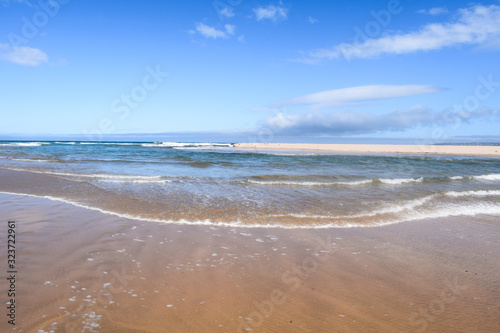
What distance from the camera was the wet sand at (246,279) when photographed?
108 inches

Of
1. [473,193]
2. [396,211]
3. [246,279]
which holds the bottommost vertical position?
[246,279]

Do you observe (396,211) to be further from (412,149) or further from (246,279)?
(412,149)

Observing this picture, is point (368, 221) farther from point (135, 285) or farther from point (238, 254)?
point (135, 285)

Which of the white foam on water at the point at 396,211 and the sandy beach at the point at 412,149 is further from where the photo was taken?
the sandy beach at the point at 412,149

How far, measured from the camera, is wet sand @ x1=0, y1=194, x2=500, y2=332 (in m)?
2.75

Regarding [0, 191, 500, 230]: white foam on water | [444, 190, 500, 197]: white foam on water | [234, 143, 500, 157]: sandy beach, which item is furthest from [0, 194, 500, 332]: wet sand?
[234, 143, 500, 157]: sandy beach

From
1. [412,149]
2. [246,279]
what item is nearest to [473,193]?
[246,279]

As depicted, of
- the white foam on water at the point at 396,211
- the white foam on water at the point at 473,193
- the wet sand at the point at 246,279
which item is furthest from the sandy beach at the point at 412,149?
the wet sand at the point at 246,279

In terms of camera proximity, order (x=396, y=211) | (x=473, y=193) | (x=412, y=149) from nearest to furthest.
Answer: (x=396, y=211) → (x=473, y=193) → (x=412, y=149)

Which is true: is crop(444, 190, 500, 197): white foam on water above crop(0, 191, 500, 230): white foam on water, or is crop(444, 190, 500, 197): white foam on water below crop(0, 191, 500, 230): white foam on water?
above

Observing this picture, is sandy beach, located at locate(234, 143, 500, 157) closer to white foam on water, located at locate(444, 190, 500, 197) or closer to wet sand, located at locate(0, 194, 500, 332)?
white foam on water, located at locate(444, 190, 500, 197)

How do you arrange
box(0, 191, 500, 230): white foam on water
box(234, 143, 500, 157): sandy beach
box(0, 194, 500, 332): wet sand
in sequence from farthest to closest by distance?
box(234, 143, 500, 157): sandy beach
box(0, 191, 500, 230): white foam on water
box(0, 194, 500, 332): wet sand

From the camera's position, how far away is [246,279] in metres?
3.60

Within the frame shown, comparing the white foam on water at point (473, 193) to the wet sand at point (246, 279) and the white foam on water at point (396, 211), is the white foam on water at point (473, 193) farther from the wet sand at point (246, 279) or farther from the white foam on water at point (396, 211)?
the wet sand at point (246, 279)
